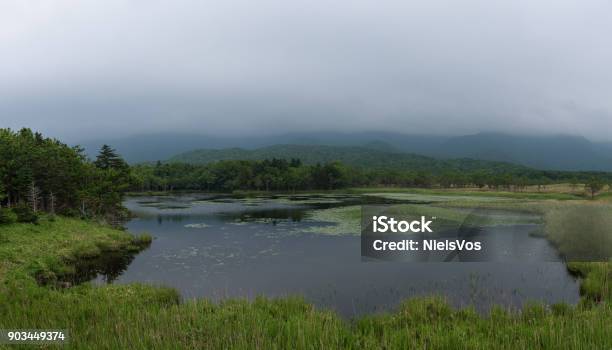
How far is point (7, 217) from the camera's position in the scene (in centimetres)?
2923

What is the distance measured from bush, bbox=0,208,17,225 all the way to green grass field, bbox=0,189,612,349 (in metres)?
11.6

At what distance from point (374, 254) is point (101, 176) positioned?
39782 millimetres

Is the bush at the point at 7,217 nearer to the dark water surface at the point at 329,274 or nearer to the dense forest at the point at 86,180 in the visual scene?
the dense forest at the point at 86,180

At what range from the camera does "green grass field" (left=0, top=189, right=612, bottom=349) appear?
8.49 metres

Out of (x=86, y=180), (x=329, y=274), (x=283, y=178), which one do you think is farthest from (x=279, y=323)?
(x=283, y=178)

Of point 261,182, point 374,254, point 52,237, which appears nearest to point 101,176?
point 52,237

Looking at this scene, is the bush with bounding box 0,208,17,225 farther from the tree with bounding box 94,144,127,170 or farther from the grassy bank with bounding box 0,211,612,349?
the tree with bounding box 94,144,127,170

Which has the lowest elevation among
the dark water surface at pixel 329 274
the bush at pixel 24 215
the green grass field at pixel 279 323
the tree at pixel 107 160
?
the dark water surface at pixel 329 274

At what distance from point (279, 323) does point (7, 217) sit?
29.6 m

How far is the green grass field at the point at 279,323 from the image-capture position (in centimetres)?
849

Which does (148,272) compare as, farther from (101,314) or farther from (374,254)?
(374,254)

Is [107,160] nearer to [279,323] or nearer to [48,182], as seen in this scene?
[48,182]

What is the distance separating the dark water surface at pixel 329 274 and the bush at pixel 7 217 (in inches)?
409

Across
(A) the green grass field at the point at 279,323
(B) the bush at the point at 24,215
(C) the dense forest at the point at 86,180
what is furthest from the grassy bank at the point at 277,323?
(C) the dense forest at the point at 86,180
